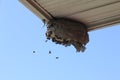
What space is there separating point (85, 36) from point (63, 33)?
0.82 ft

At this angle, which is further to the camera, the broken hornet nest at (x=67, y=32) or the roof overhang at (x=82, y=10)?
the broken hornet nest at (x=67, y=32)

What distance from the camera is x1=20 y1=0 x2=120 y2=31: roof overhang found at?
3.39 meters

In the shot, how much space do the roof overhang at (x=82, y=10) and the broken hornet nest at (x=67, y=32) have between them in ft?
0.20

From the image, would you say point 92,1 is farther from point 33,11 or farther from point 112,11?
point 33,11

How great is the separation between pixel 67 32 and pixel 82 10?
0.33 metres

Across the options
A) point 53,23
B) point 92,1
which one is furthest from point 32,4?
point 92,1

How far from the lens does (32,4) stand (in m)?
3.44

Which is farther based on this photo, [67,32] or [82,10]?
[67,32]

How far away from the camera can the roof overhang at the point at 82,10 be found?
11.1 ft

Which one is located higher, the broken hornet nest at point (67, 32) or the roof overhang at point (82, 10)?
the roof overhang at point (82, 10)

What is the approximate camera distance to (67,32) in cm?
373

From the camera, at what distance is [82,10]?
352 cm

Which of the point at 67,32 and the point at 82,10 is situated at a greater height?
the point at 82,10

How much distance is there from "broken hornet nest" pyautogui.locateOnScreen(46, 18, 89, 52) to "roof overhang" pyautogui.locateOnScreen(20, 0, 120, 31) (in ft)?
0.20
